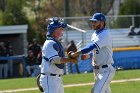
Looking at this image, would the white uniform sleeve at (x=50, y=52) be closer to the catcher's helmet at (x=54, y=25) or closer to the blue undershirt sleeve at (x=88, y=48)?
the catcher's helmet at (x=54, y=25)

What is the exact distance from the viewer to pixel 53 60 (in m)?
7.93

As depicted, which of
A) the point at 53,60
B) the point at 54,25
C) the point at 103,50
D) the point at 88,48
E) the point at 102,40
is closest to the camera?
the point at 53,60

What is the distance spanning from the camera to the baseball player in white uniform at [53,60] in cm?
795

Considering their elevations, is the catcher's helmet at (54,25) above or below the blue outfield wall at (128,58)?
above

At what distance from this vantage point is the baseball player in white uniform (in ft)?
26.1

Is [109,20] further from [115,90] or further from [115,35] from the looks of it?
[115,90]

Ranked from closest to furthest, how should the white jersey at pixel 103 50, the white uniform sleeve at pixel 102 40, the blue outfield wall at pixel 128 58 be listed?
the white uniform sleeve at pixel 102 40, the white jersey at pixel 103 50, the blue outfield wall at pixel 128 58

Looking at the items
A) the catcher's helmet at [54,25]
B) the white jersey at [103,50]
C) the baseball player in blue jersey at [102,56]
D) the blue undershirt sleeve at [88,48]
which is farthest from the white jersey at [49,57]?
the white jersey at [103,50]

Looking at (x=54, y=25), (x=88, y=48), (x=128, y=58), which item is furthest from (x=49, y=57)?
(x=128, y=58)

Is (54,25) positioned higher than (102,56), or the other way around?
(54,25)

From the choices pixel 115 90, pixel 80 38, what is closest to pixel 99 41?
pixel 115 90

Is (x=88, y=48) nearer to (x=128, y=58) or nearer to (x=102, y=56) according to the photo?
(x=102, y=56)

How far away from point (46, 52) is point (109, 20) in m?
23.9

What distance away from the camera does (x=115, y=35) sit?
3170cm
